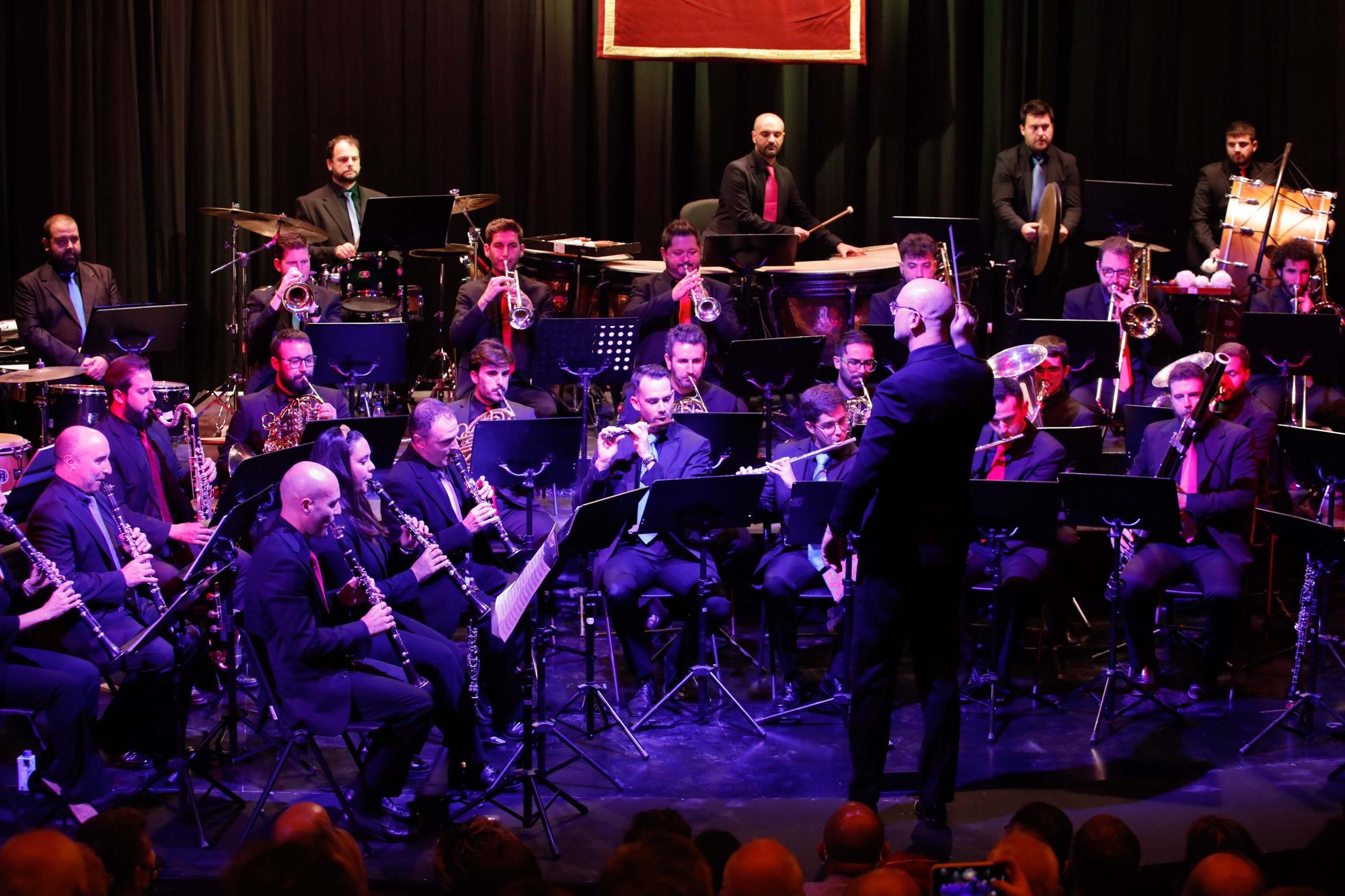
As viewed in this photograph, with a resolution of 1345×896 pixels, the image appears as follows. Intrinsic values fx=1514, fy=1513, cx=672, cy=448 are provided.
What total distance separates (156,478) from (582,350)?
2.32 meters

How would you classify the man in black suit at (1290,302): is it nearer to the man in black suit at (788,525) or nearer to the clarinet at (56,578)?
the man in black suit at (788,525)

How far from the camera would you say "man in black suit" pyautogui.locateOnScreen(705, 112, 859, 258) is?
35.9ft

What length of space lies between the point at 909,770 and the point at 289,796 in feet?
8.09

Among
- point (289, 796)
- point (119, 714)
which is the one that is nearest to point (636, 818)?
point (289, 796)

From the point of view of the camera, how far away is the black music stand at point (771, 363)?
799 centimetres

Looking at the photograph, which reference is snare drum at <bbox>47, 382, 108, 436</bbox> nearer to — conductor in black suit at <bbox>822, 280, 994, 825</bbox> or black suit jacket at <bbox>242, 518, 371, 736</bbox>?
black suit jacket at <bbox>242, 518, 371, 736</bbox>

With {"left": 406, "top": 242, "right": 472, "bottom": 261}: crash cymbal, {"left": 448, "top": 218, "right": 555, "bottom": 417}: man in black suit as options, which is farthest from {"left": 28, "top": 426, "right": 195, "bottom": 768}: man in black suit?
{"left": 406, "top": 242, "right": 472, "bottom": 261}: crash cymbal

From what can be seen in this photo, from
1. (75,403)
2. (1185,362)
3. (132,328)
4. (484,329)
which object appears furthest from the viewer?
(484,329)

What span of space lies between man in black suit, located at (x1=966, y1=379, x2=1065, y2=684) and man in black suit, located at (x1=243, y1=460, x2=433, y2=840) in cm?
277

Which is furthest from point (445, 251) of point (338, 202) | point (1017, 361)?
point (1017, 361)

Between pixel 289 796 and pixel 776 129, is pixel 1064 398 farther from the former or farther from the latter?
pixel 289 796

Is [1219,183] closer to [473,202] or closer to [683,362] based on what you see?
[683,362]

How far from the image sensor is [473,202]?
1075 cm

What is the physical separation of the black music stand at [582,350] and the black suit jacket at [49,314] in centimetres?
332
